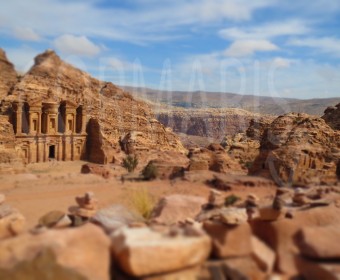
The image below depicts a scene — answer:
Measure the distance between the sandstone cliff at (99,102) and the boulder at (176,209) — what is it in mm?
27857

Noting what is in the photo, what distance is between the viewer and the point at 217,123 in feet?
276

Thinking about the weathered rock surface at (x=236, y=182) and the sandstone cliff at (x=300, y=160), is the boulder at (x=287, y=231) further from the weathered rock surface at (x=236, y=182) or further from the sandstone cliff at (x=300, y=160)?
the sandstone cliff at (x=300, y=160)

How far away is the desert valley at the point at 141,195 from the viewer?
398cm

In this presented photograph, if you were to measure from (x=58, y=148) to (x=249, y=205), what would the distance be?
31.8 metres

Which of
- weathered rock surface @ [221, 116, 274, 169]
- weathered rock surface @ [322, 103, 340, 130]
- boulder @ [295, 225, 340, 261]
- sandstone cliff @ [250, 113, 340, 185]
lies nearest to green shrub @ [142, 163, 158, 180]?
sandstone cliff @ [250, 113, 340, 185]

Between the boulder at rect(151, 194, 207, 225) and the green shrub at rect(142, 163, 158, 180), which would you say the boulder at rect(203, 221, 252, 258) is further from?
the green shrub at rect(142, 163, 158, 180)

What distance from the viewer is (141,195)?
10.3 m

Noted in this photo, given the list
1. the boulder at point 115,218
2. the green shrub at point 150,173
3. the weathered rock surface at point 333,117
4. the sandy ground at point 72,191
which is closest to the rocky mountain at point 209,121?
the weathered rock surface at point 333,117

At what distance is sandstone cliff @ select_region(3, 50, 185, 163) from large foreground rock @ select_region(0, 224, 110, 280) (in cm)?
3230

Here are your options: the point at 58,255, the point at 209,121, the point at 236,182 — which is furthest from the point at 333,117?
the point at 209,121

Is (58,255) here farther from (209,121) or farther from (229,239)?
(209,121)

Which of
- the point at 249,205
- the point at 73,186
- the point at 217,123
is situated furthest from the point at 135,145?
the point at 217,123

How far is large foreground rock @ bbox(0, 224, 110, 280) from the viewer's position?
3586 millimetres

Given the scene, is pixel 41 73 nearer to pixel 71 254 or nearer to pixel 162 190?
A: pixel 162 190
